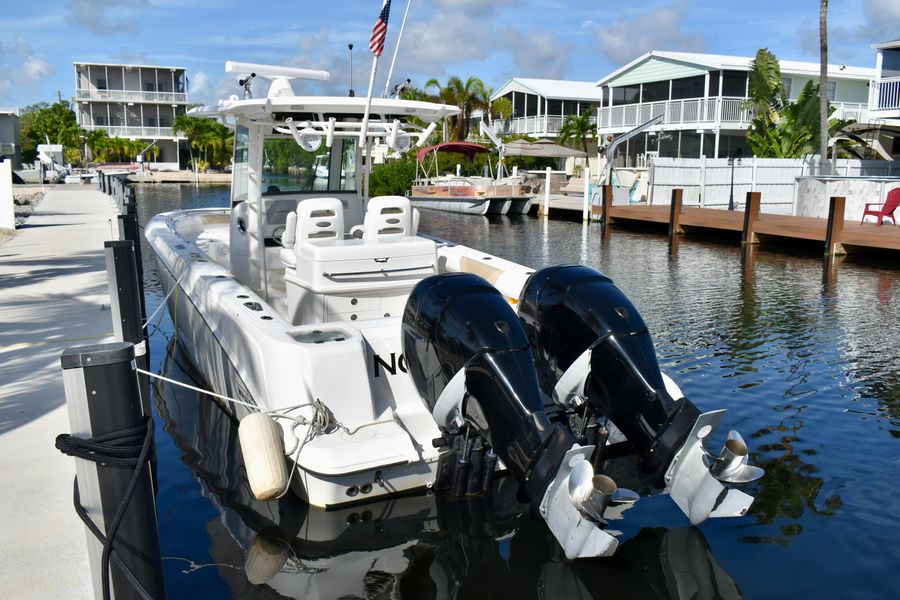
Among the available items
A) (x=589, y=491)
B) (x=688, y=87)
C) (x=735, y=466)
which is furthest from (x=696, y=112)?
(x=589, y=491)

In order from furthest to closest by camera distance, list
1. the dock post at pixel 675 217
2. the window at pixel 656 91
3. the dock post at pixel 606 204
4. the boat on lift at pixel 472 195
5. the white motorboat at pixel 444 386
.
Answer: the window at pixel 656 91
the boat on lift at pixel 472 195
the dock post at pixel 606 204
the dock post at pixel 675 217
the white motorboat at pixel 444 386

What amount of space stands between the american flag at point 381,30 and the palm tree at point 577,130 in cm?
3827

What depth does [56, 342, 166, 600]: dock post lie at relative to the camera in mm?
2543

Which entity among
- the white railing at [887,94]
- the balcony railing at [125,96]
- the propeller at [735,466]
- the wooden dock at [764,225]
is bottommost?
the propeller at [735,466]

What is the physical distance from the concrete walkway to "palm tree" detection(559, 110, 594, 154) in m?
32.0

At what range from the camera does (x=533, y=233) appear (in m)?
23.3

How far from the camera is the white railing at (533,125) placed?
151 feet

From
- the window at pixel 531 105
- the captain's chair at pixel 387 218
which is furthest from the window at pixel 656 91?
the captain's chair at pixel 387 218

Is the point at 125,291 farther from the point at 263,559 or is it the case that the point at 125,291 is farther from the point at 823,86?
the point at 823,86

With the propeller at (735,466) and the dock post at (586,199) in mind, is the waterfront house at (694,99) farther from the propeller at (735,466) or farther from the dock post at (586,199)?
the propeller at (735,466)

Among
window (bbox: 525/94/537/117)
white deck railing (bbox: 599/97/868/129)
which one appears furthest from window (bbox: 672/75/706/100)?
window (bbox: 525/94/537/117)

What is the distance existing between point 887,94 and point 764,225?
10041mm

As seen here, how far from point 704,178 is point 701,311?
1539 centimetres

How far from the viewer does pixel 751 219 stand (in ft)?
61.5
